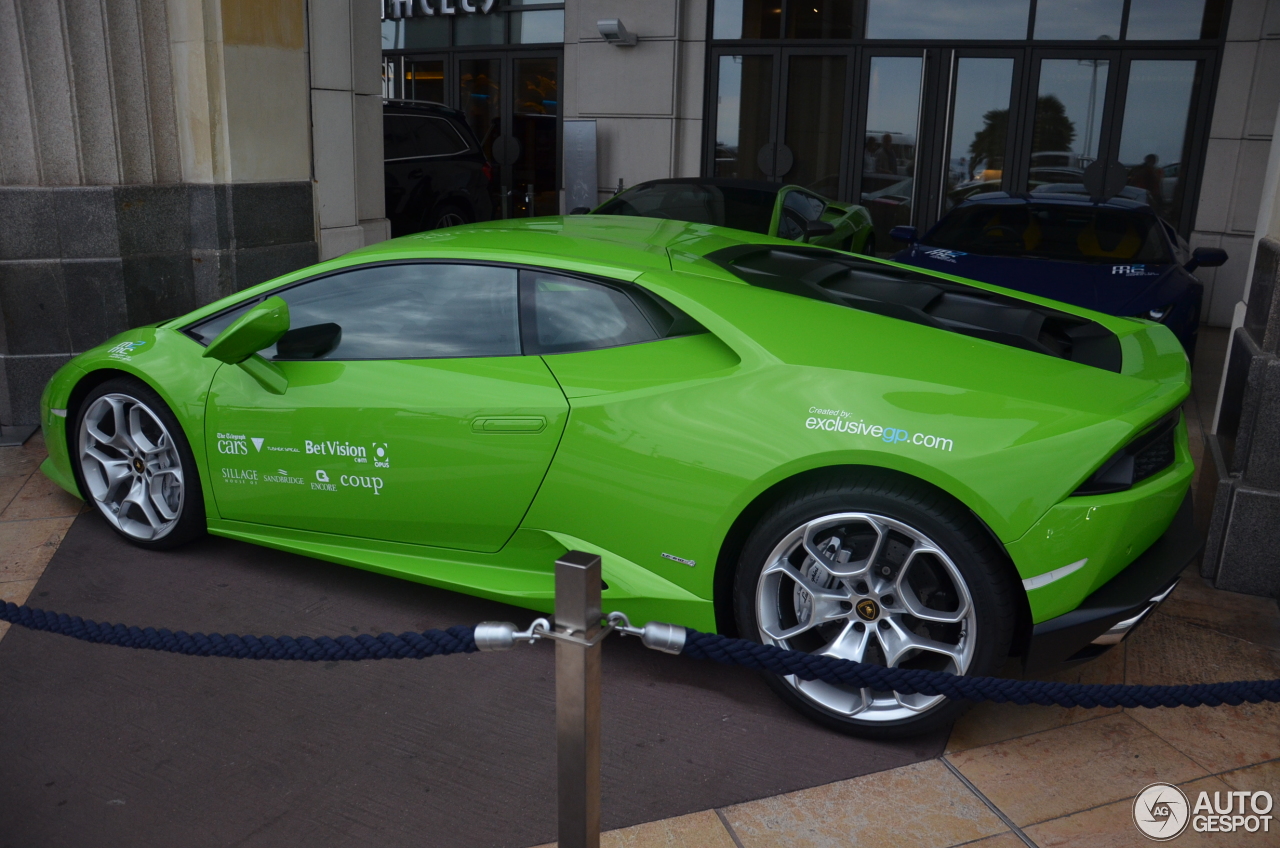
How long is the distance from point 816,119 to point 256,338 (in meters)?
11.9

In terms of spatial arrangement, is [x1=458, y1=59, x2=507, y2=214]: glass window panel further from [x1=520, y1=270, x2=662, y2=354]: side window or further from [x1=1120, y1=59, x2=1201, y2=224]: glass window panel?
[x1=520, y1=270, x2=662, y2=354]: side window

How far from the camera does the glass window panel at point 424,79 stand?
17.6 meters

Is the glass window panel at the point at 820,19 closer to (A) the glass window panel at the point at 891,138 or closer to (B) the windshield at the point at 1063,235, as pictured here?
(A) the glass window panel at the point at 891,138

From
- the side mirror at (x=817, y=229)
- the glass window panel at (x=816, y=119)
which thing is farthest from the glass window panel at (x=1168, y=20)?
the side mirror at (x=817, y=229)

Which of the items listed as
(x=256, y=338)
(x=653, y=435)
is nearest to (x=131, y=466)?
(x=256, y=338)

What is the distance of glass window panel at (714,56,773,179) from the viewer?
14.6 metres

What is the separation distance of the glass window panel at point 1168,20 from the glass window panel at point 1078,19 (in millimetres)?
198

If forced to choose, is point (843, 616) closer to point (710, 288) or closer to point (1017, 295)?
point (710, 288)

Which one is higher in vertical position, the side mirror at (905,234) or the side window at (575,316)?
the side window at (575,316)

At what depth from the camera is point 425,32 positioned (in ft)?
57.8

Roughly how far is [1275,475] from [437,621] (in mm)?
3419

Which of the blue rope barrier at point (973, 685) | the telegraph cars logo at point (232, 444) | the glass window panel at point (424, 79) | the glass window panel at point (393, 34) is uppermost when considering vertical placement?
the glass window panel at point (393, 34)

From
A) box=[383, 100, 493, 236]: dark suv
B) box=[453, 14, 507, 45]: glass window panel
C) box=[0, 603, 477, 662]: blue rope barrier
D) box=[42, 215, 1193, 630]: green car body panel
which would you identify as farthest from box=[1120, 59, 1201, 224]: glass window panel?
box=[0, 603, 477, 662]: blue rope barrier

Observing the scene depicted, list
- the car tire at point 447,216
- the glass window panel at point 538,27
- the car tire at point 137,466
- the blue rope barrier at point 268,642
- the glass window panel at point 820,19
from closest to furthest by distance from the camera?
1. the blue rope barrier at point 268,642
2. the car tire at point 137,466
3. the car tire at point 447,216
4. the glass window panel at point 820,19
5. the glass window panel at point 538,27
